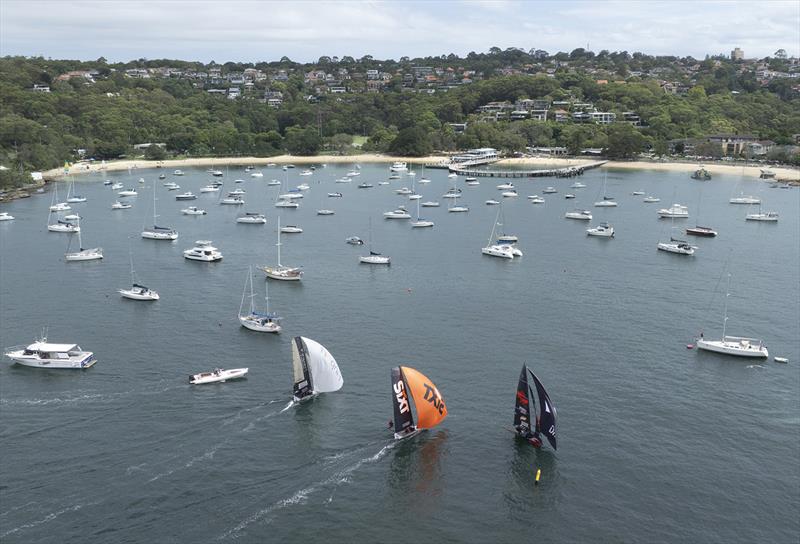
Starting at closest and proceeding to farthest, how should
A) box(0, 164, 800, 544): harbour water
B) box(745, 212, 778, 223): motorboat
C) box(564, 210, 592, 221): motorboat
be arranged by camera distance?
box(0, 164, 800, 544): harbour water, box(745, 212, 778, 223): motorboat, box(564, 210, 592, 221): motorboat

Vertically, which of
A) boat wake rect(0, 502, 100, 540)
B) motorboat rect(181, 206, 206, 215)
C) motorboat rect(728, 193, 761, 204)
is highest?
motorboat rect(728, 193, 761, 204)

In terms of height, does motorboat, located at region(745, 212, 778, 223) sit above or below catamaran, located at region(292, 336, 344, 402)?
above

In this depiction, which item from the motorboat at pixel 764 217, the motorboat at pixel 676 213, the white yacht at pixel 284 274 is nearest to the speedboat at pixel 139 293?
the white yacht at pixel 284 274

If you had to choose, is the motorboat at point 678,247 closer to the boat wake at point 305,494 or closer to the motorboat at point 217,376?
the motorboat at point 217,376

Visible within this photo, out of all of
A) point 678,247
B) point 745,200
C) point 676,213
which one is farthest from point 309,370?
point 745,200

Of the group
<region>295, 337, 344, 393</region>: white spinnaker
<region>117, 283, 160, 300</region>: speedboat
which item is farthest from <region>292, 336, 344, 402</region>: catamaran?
<region>117, 283, 160, 300</region>: speedboat

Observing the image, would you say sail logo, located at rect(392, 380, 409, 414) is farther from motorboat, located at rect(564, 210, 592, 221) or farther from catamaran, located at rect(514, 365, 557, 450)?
motorboat, located at rect(564, 210, 592, 221)
